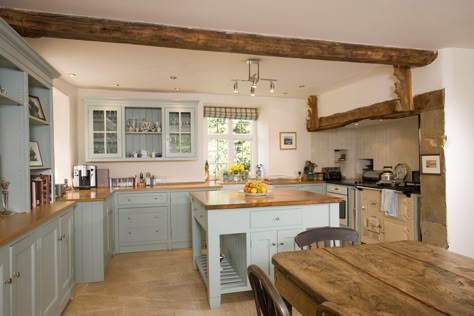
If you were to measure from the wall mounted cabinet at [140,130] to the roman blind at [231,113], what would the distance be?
22.3 inches

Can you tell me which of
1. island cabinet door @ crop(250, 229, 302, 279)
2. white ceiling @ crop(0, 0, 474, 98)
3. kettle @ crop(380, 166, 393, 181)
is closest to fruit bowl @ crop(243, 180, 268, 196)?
island cabinet door @ crop(250, 229, 302, 279)

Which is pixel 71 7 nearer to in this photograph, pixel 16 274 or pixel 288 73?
pixel 16 274

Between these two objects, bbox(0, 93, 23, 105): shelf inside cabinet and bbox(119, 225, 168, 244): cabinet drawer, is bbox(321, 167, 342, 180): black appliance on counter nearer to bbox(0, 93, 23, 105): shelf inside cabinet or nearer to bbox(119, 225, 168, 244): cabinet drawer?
bbox(119, 225, 168, 244): cabinet drawer

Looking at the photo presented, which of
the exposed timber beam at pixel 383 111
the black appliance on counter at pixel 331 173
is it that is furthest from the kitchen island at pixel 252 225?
the black appliance on counter at pixel 331 173

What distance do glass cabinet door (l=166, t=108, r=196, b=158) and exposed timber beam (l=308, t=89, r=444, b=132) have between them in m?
2.19

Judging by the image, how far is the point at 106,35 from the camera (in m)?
2.32

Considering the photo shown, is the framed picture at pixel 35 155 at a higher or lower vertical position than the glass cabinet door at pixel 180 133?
lower

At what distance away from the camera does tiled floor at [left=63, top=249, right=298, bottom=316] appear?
2.60m

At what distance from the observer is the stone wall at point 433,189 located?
121 inches

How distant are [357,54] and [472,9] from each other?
0.89 metres

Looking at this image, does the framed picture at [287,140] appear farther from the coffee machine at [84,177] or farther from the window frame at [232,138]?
the coffee machine at [84,177]

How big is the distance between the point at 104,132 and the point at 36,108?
175cm

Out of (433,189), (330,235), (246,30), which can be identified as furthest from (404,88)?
(330,235)

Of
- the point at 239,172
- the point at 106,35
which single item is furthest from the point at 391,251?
the point at 239,172
